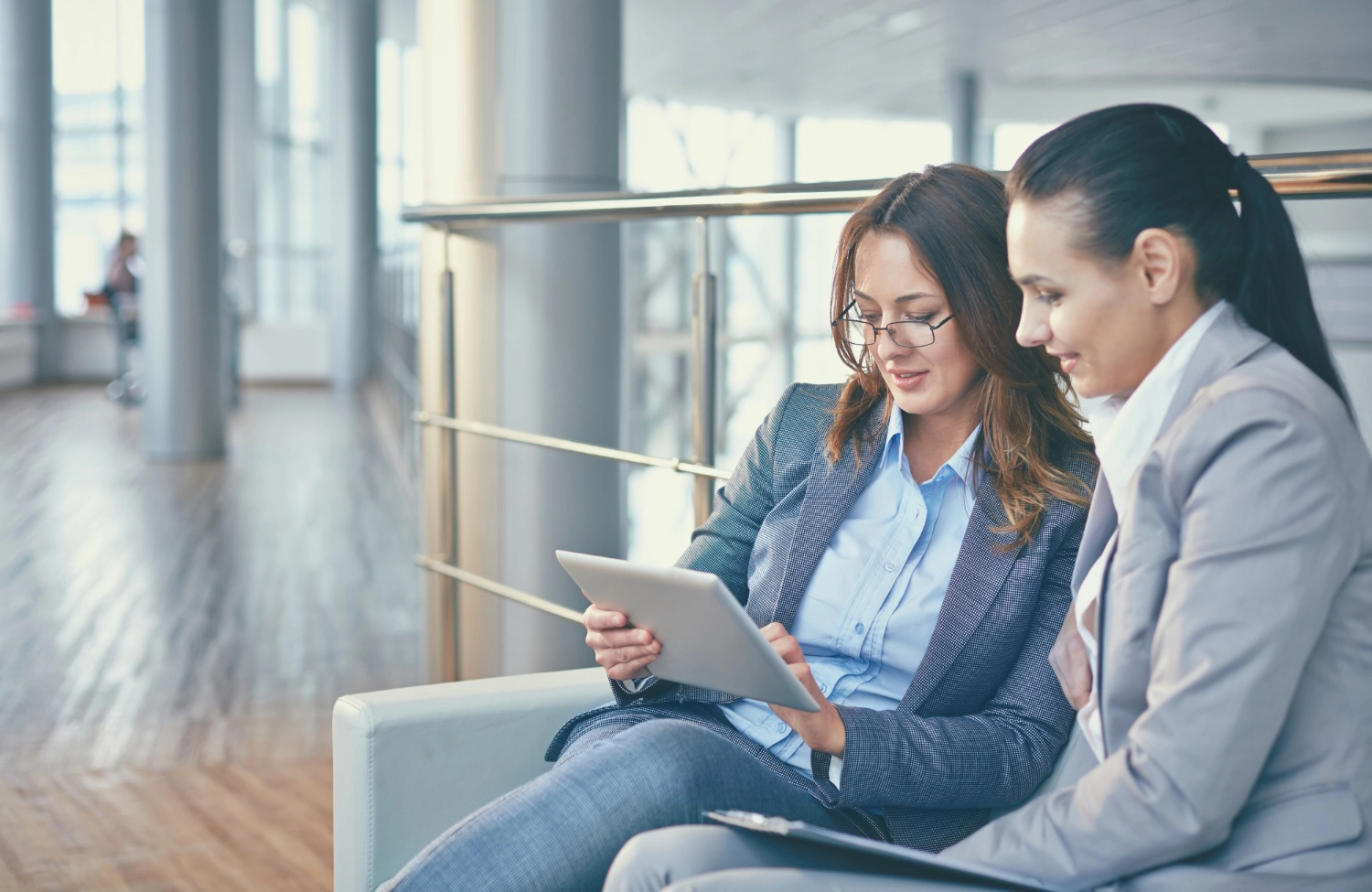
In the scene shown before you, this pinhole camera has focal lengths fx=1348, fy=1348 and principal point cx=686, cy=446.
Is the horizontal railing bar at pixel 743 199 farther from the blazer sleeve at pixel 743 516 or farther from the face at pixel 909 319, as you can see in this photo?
the blazer sleeve at pixel 743 516

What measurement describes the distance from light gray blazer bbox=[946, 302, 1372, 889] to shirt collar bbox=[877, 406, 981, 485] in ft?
1.50

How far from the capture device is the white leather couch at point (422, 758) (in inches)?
54.4

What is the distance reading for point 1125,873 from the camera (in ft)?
3.07

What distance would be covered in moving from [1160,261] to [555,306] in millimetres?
1765

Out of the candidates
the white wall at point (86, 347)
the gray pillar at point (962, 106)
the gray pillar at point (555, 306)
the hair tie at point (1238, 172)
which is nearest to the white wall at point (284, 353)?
the white wall at point (86, 347)

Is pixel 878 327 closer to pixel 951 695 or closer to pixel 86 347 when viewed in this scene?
pixel 951 695

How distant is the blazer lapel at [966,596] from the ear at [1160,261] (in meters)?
0.40

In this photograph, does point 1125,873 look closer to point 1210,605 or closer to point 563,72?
point 1210,605

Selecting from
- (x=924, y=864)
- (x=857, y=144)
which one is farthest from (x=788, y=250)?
(x=924, y=864)

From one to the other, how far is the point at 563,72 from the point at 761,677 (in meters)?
1.72

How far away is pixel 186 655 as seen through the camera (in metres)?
3.60

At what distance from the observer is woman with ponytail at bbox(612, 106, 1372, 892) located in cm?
86

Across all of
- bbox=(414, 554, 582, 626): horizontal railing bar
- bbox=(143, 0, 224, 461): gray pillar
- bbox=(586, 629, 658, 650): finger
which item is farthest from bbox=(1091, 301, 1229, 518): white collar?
bbox=(143, 0, 224, 461): gray pillar

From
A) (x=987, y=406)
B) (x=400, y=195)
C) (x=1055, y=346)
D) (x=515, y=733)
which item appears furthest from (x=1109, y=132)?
(x=400, y=195)
